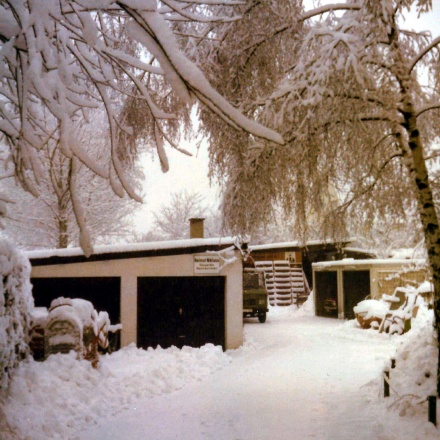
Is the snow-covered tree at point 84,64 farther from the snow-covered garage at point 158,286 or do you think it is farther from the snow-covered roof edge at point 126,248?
the snow-covered garage at point 158,286

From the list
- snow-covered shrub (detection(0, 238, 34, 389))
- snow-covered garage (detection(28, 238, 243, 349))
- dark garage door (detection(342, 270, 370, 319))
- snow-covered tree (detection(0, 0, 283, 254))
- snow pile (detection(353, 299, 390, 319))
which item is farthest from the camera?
dark garage door (detection(342, 270, 370, 319))

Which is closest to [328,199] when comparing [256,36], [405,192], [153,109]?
[405,192]

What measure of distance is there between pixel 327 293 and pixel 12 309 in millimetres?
18264

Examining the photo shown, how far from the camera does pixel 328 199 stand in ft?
23.0

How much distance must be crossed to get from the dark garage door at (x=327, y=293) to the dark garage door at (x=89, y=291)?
1292cm

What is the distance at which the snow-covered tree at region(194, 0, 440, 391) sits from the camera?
18.4 ft

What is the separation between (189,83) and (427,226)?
17.7ft

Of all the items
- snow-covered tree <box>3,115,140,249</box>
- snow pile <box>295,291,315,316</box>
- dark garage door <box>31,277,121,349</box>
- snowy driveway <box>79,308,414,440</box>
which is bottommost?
snow pile <box>295,291,315,316</box>

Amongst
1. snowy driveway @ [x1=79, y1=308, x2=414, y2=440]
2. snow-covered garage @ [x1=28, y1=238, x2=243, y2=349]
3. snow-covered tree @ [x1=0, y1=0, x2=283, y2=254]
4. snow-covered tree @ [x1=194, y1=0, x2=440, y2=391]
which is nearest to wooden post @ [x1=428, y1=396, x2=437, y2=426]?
snowy driveway @ [x1=79, y1=308, x2=414, y2=440]

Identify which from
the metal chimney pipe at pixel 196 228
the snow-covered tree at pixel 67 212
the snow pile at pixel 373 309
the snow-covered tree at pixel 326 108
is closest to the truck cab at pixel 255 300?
the snow pile at pixel 373 309

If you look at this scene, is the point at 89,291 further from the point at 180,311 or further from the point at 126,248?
the point at 180,311

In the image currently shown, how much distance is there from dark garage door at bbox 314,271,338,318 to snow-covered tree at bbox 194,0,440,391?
16.5m

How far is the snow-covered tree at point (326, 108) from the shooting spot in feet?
18.4

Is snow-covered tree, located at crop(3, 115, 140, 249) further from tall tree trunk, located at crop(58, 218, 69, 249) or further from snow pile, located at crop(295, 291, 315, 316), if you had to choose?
snow pile, located at crop(295, 291, 315, 316)
